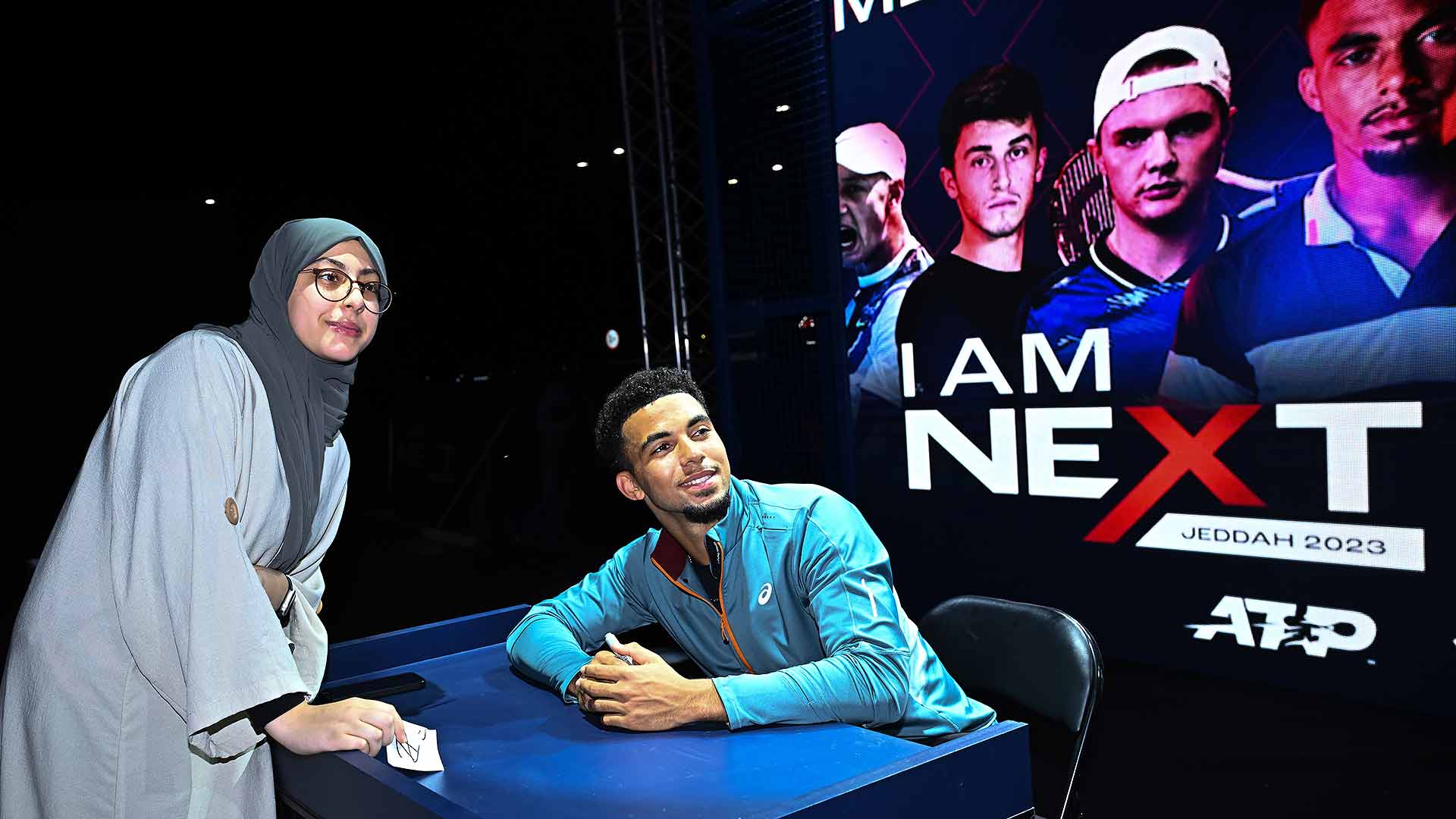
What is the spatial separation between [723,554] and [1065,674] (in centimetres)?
61

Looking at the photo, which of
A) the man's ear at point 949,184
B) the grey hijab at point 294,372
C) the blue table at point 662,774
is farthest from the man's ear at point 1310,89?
the grey hijab at point 294,372

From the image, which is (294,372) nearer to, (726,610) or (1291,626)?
(726,610)

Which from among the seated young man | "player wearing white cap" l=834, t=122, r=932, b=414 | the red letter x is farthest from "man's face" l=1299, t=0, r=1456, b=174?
the seated young man

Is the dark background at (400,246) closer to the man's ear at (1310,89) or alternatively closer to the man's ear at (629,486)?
the man's ear at (1310,89)

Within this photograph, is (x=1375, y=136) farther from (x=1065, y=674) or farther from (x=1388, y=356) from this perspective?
(x=1065, y=674)

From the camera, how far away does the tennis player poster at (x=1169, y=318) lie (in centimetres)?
312

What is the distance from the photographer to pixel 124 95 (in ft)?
20.2

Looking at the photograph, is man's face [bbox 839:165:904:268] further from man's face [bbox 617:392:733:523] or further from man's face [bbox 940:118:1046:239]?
man's face [bbox 617:392:733:523]

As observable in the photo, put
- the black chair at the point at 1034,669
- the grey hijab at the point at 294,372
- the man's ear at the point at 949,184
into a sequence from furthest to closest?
1. the man's ear at the point at 949,184
2. the black chair at the point at 1034,669
3. the grey hijab at the point at 294,372

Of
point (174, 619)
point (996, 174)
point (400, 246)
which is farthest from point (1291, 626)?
point (400, 246)

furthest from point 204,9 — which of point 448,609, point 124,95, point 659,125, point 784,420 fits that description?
point 784,420

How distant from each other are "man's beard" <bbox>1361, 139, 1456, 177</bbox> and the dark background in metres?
1.47

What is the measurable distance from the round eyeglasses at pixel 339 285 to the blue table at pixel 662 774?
26.3 inches

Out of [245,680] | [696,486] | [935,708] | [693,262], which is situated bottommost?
[935,708]
